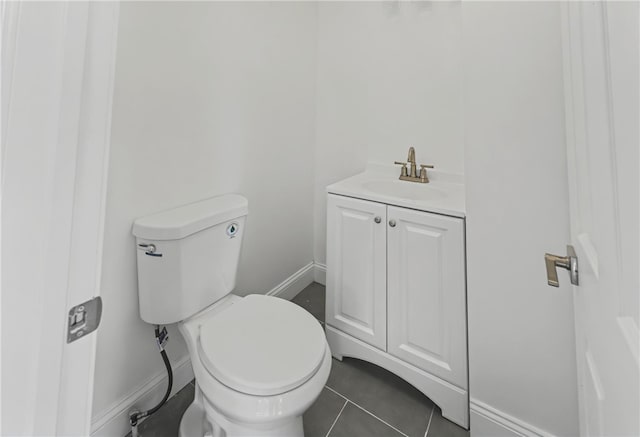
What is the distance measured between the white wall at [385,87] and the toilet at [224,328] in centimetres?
93

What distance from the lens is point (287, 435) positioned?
3.29ft

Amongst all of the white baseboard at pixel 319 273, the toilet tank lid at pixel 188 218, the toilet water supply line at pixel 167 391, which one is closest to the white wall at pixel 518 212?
the toilet tank lid at pixel 188 218

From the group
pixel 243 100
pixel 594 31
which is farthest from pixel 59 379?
pixel 243 100

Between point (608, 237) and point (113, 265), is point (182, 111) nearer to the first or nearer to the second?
point (113, 265)

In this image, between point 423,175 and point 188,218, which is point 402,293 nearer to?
point 423,175

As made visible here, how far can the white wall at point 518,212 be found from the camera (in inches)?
37.2

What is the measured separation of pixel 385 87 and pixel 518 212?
1.14 metres

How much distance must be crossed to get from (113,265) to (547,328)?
56.8 inches

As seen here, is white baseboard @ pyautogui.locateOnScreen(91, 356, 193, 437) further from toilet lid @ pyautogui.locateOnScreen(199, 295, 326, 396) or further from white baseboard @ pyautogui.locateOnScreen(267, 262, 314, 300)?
white baseboard @ pyautogui.locateOnScreen(267, 262, 314, 300)

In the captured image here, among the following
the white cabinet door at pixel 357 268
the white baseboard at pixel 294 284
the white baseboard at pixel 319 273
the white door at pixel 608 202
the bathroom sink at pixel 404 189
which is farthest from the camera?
the white baseboard at pixel 319 273

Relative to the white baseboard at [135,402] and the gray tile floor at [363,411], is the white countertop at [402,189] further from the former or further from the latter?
the white baseboard at [135,402]

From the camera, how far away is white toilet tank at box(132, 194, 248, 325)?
1132 millimetres

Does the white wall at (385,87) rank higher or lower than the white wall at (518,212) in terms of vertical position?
higher

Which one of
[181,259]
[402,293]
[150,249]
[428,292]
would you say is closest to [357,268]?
[402,293]
